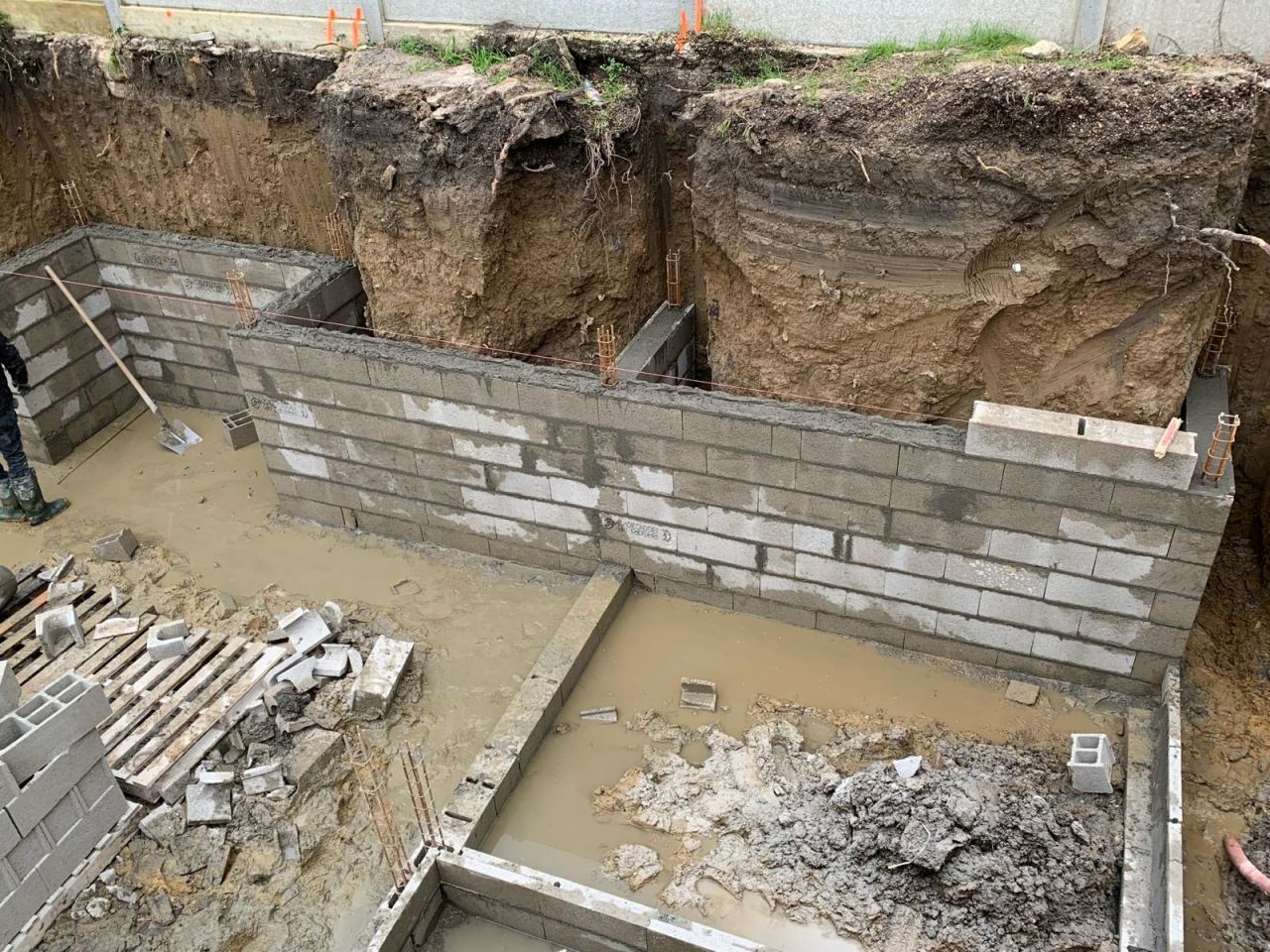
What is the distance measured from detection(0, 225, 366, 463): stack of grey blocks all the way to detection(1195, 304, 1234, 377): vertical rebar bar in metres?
5.88

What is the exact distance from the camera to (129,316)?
29.6 ft

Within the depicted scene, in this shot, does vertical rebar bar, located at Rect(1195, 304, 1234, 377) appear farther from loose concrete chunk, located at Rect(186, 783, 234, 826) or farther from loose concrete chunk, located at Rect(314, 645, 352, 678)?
loose concrete chunk, located at Rect(186, 783, 234, 826)

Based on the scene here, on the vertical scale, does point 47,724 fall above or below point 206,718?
above

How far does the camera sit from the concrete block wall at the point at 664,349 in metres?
6.65

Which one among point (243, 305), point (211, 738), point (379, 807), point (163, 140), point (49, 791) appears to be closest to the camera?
point (49, 791)

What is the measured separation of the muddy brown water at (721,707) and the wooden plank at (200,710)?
190 cm

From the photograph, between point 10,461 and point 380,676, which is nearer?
point 380,676

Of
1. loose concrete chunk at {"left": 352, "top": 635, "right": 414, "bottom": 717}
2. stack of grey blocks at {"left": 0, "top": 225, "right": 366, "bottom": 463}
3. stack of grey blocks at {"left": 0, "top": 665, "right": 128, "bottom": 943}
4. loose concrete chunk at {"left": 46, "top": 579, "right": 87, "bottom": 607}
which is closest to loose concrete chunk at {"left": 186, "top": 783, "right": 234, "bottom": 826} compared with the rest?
stack of grey blocks at {"left": 0, "top": 665, "right": 128, "bottom": 943}

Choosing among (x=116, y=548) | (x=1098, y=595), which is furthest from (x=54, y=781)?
(x=1098, y=595)

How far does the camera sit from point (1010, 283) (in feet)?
18.4

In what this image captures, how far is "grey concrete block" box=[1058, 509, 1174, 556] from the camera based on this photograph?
5188 millimetres

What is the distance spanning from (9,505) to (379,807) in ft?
14.9

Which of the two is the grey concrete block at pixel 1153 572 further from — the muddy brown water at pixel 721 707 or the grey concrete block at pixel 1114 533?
the muddy brown water at pixel 721 707

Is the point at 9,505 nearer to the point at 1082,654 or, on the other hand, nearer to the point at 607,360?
the point at 607,360
